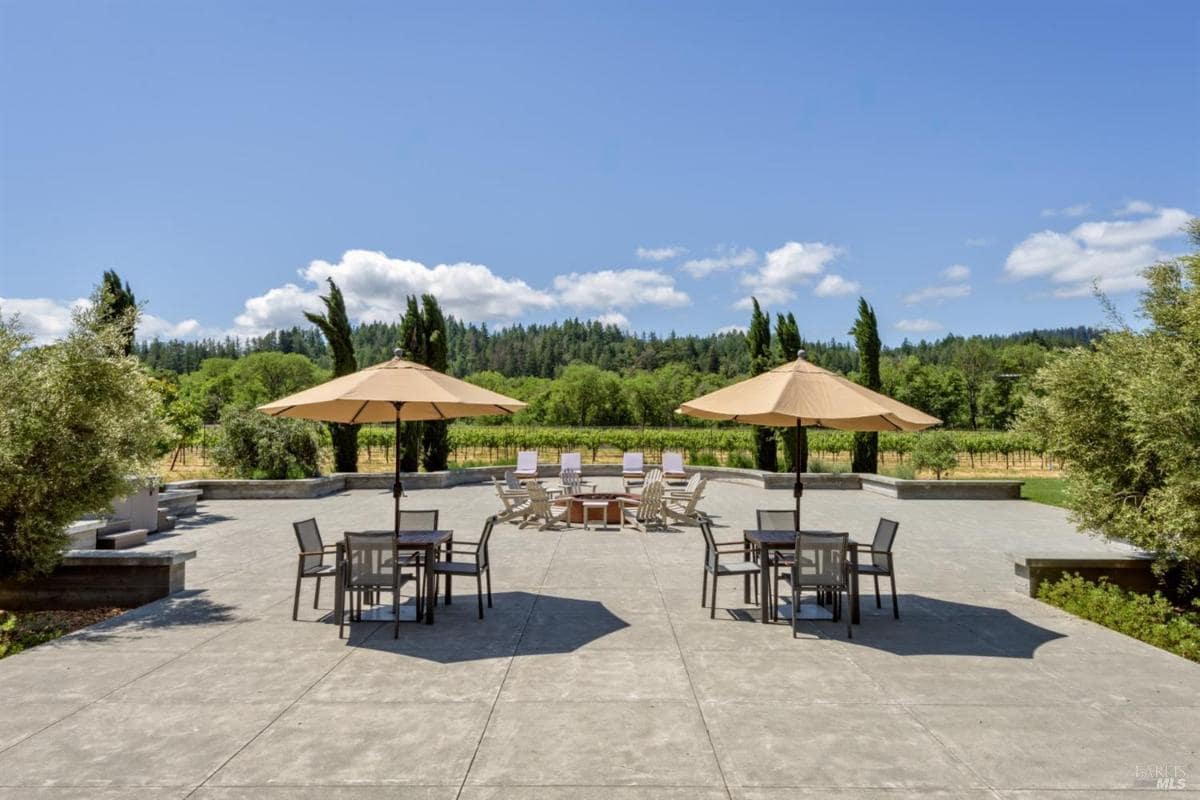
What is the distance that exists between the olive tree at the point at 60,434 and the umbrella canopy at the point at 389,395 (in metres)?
1.90

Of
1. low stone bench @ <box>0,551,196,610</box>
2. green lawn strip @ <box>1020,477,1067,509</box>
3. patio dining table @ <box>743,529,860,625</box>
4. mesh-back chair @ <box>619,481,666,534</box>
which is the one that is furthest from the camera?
green lawn strip @ <box>1020,477,1067,509</box>

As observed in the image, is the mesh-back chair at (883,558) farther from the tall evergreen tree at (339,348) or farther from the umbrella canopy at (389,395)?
the tall evergreen tree at (339,348)

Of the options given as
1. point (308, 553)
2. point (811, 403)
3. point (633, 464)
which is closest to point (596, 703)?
point (811, 403)

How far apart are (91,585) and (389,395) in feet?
13.6

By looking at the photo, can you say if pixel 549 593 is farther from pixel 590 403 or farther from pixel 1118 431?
pixel 590 403

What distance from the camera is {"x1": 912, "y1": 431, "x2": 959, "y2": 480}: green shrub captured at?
18.4 metres

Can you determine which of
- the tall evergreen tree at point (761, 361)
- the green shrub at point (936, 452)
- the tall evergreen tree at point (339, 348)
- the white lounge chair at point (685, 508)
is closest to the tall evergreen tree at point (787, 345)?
the tall evergreen tree at point (761, 361)

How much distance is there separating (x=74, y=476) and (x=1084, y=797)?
831 cm


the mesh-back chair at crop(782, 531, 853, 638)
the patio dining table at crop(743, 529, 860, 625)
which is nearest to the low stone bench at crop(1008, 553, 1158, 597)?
the patio dining table at crop(743, 529, 860, 625)

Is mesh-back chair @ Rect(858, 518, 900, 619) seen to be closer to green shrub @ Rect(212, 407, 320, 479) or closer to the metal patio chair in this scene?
the metal patio chair

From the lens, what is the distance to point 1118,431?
8047 millimetres

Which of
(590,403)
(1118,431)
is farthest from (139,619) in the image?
(590,403)

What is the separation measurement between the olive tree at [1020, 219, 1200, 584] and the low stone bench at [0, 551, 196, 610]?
10123 mm

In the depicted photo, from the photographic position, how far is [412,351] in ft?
68.7
